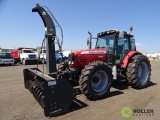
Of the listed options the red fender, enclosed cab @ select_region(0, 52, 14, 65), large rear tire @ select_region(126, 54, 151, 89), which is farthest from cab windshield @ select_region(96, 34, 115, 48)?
enclosed cab @ select_region(0, 52, 14, 65)

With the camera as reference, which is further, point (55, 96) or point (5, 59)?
point (5, 59)

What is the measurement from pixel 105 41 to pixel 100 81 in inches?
79.5

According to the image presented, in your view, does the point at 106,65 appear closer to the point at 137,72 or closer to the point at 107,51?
the point at 107,51

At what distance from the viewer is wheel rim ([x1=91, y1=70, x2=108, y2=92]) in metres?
5.61

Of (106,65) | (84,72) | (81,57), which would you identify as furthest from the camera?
(81,57)

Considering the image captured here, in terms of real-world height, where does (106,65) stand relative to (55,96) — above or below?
above

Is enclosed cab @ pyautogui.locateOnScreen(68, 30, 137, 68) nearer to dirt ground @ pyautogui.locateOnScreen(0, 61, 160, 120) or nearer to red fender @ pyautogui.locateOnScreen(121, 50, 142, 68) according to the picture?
red fender @ pyautogui.locateOnScreen(121, 50, 142, 68)

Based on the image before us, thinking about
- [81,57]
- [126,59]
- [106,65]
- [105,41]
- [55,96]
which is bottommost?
[55,96]

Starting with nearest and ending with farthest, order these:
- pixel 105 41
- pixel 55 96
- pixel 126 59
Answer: pixel 55 96
pixel 126 59
pixel 105 41

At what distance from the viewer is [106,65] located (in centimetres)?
560

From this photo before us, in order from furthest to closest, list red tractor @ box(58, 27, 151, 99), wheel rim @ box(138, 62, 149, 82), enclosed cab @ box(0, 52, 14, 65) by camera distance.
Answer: enclosed cab @ box(0, 52, 14, 65) < wheel rim @ box(138, 62, 149, 82) < red tractor @ box(58, 27, 151, 99)

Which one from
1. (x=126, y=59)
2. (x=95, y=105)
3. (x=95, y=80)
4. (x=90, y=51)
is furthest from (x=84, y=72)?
(x=126, y=59)

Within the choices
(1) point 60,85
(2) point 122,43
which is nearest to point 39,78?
(1) point 60,85

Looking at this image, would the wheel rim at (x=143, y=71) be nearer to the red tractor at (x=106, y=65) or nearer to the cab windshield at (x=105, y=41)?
the red tractor at (x=106, y=65)
